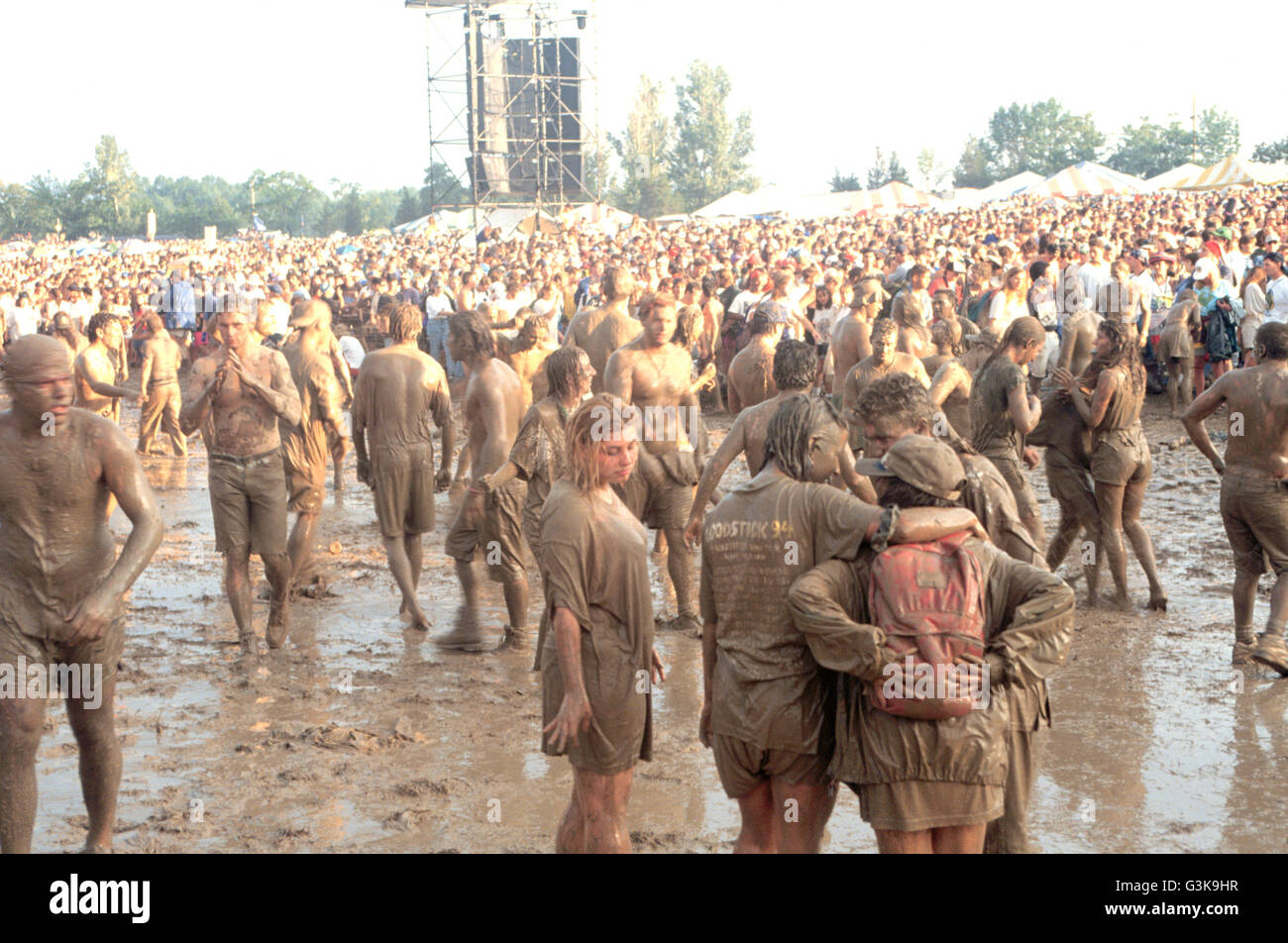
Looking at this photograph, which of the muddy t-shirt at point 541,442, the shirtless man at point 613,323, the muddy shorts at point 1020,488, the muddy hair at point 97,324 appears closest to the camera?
the muddy t-shirt at point 541,442

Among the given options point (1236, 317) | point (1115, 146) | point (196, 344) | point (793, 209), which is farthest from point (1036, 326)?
point (1115, 146)

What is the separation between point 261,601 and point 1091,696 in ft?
17.3

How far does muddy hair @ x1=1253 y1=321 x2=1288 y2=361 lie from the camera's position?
6340 millimetres

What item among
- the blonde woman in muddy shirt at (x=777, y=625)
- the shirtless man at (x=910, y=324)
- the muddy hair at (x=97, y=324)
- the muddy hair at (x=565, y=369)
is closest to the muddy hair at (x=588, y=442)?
the blonde woman in muddy shirt at (x=777, y=625)

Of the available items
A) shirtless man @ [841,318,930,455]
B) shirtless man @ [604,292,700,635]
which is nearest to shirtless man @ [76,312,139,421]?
shirtless man @ [604,292,700,635]

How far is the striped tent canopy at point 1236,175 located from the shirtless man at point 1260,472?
33.2 metres

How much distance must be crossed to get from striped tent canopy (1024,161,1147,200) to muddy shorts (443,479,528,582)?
37922mm

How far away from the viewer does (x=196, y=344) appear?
2480 centimetres

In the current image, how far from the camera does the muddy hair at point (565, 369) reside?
6.26 meters

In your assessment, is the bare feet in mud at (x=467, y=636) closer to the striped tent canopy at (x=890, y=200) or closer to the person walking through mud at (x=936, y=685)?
→ the person walking through mud at (x=936, y=685)

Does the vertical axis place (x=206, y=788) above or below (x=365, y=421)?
below

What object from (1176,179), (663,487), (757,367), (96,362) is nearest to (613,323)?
(757,367)

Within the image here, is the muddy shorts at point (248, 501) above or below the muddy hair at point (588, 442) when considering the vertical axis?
below
